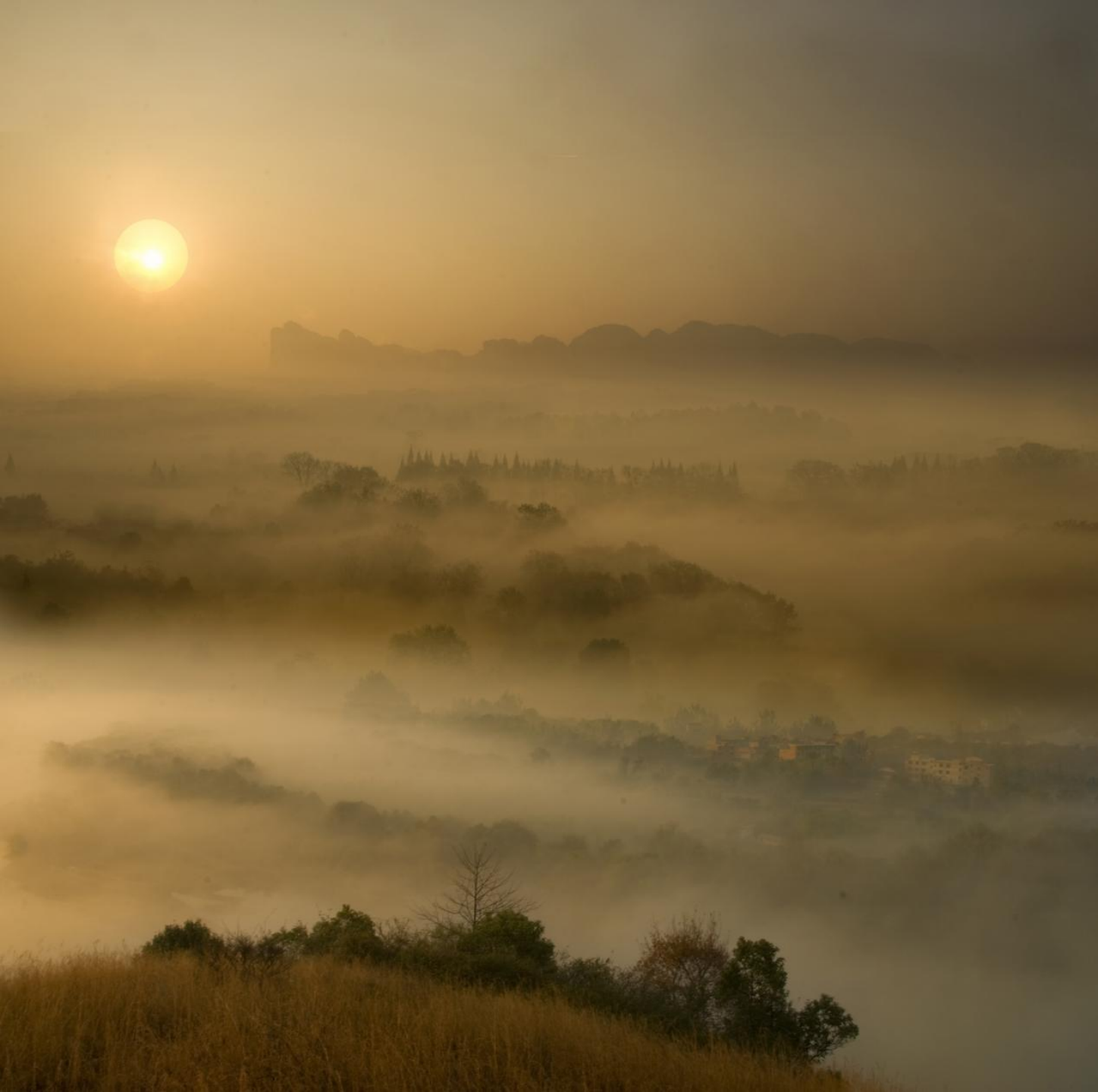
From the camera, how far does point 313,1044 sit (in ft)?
32.5

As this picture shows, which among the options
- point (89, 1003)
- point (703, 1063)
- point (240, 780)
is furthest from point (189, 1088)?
point (240, 780)

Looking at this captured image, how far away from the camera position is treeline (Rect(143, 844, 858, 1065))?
1664 centimetres

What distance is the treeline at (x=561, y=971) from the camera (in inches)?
655

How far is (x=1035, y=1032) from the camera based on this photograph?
11850cm

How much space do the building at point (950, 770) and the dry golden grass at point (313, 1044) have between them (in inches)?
5976

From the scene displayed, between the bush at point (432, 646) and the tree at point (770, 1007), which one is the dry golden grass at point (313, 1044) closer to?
the tree at point (770, 1007)

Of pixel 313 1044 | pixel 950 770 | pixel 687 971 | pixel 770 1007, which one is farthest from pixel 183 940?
pixel 950 770

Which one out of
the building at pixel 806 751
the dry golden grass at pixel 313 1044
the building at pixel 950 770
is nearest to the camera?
the dry golden grass at pixel 313 1044

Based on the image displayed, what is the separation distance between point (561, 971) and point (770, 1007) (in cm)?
453

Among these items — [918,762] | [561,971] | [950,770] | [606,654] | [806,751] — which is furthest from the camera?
[606,654]

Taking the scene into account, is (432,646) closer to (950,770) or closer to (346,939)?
(950,770)

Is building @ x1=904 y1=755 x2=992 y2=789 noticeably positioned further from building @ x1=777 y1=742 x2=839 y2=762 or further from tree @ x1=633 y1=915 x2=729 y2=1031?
tree @ x1=633 y1=915 x2=729 y2=1031

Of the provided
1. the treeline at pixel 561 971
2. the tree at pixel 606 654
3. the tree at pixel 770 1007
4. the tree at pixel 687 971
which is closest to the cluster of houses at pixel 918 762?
the tree at pixel 606 654

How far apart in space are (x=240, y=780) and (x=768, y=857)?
76.3 m
